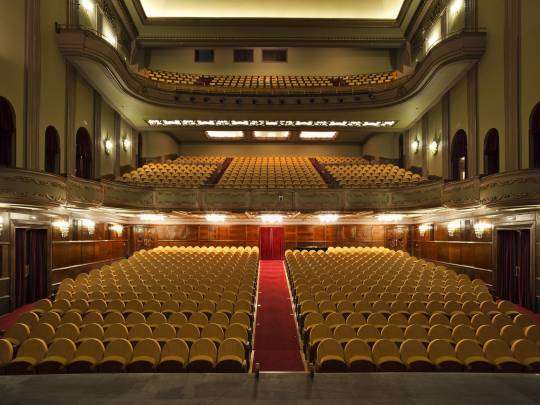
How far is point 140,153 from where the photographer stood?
23.9 m

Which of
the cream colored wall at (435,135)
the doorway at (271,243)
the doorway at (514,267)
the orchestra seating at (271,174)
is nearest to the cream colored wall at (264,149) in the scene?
the orchestra seating at (271,174)

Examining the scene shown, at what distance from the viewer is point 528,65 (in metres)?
11.5

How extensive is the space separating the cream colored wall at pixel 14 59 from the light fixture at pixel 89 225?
437cm

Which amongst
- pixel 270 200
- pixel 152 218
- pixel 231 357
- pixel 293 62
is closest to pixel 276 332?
pixel 231 357

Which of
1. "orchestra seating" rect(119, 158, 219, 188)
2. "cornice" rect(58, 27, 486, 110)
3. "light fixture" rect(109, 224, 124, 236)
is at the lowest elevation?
"light fixture" rect(109, 224, 124, 236)

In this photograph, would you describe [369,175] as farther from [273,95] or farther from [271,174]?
[273,95]

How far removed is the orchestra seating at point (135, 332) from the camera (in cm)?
580

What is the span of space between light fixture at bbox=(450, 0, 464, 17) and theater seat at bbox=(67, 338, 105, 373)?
51.8 feet

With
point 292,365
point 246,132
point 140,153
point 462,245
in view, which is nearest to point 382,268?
point 462,245

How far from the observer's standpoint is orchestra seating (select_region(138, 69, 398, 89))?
23.1 meters

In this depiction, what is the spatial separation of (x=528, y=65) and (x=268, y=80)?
1504cm

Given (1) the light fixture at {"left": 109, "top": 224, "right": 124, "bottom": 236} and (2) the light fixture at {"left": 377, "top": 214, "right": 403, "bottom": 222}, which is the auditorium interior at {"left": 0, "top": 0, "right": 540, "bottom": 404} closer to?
(1) the light fixture at {"left": 109, "top": 224, "right": 124, "bottom": 236}

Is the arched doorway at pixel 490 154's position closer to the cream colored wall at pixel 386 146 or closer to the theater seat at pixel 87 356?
the cream colored wall at pixel 386 146

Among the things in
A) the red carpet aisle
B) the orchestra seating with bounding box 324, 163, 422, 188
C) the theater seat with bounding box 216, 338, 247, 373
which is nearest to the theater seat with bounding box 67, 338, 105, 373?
the theater seat with bounding box 216, 338, 247, 373
